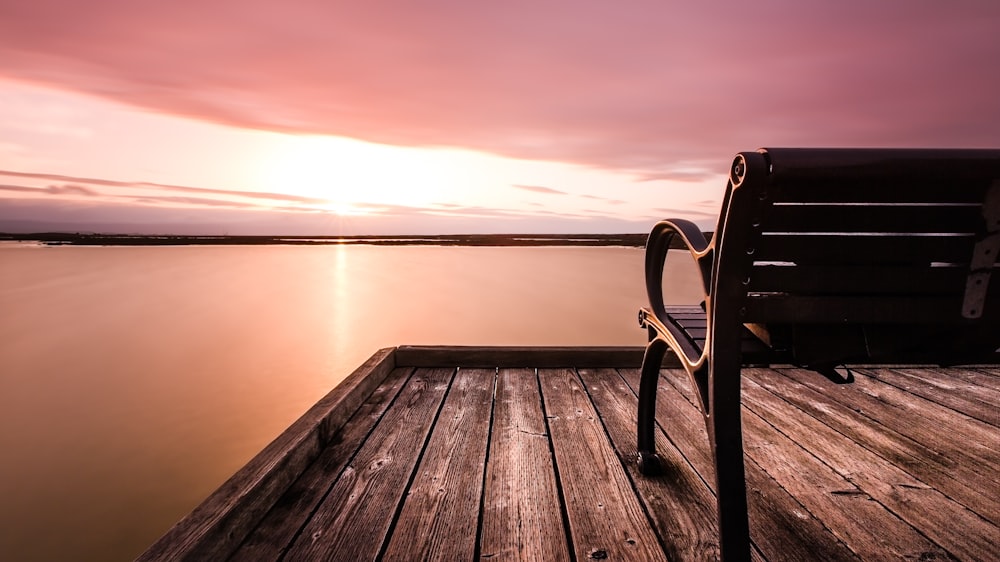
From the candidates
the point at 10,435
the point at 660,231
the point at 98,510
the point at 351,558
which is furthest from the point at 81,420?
the point at 660,231

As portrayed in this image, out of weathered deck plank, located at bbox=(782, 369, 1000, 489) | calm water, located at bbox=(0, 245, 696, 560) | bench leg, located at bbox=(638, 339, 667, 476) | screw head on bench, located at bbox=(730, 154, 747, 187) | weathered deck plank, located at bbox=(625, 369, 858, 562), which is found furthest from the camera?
calm water, located at bbox=(0, 245, 696, 560)

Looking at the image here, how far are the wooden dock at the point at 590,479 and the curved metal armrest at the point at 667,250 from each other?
0.57 m

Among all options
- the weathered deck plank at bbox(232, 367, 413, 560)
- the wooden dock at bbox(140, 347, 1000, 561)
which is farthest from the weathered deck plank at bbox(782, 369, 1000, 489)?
the weathered deck plank at bbox(232, 367, 413, 560)

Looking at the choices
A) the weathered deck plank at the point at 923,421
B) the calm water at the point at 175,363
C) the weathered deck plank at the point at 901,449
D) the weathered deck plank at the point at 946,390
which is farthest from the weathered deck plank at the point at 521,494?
the calm water at the point at 175,363

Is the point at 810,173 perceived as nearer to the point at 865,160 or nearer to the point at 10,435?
the point at 865,160

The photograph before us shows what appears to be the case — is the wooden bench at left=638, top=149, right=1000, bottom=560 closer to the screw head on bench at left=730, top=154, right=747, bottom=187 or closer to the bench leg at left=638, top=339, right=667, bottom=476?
the screw head on bench at left=730, top=154, right=747, bottom=187

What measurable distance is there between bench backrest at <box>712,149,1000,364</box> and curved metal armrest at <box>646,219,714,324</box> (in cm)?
7

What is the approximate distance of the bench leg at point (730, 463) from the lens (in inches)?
38.1

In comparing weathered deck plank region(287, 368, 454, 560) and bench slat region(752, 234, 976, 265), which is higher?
bench slat region(752, 234, 976, 265)

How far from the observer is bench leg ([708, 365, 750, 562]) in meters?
0.97

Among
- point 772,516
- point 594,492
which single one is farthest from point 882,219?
point 594,492

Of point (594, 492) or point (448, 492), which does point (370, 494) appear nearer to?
point (448, 492)

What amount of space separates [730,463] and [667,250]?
0.66 m

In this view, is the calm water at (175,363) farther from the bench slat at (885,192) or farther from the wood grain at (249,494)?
the bench slat at (885,192)
